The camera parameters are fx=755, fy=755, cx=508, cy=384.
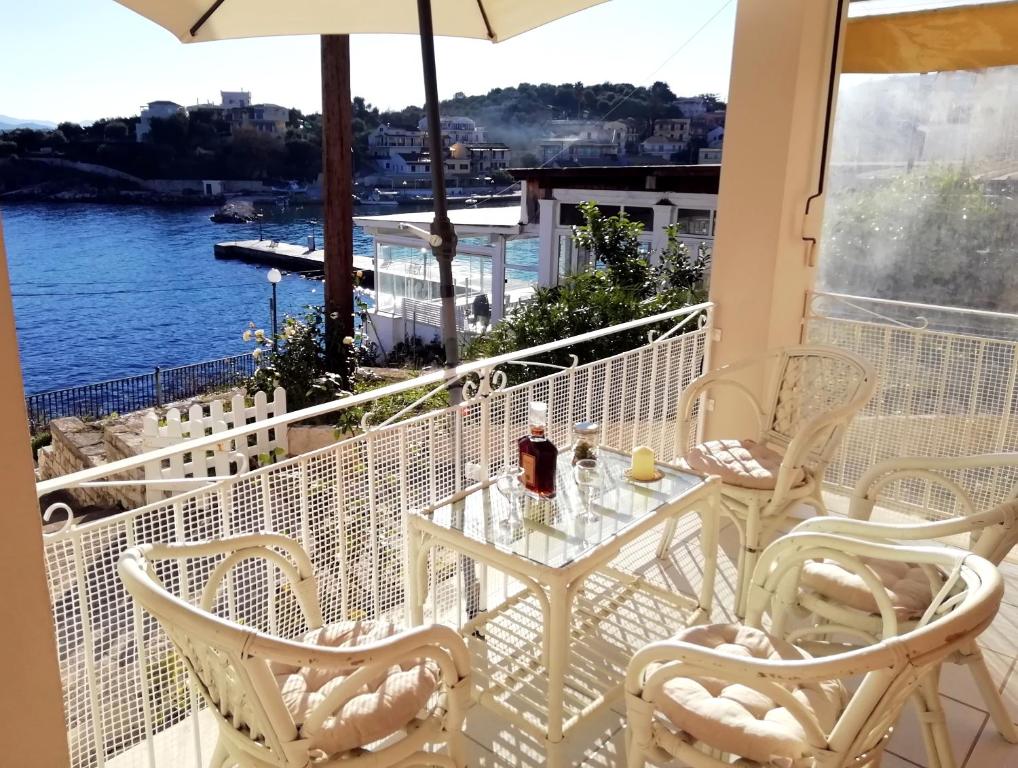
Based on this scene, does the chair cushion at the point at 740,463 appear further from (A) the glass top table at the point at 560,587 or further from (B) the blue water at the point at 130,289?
(B) the blue water at the point at 130,289

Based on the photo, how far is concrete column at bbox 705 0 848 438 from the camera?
313 cm

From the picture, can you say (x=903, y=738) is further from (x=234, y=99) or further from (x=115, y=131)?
(x=234, y=99)

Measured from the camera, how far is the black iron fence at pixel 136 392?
19031 mm

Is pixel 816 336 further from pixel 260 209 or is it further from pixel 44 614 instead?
pixel 260 209

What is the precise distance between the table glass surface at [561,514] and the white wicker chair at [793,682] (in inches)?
15.2

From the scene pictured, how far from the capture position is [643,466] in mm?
2307

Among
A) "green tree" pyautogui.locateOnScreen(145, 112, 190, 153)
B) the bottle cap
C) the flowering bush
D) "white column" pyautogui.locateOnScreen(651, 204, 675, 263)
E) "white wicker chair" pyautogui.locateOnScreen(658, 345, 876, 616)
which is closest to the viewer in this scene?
the bottle cap

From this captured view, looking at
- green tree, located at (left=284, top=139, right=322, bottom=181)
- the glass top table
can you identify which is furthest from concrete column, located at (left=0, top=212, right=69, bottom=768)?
green tree, located at (left=284, top=139, right=322, bottom=181)

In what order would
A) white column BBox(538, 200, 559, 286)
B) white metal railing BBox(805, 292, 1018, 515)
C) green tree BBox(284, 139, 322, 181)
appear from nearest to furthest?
white metal railing BBox(805, 292, 1018, 515) < white column BBox(538, 200, 559, 286) < green tree BBox(284, 139, 322, 181)

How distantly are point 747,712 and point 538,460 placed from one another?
86 cm

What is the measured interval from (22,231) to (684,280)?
29.9 m

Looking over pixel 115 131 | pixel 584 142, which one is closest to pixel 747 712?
pixel 584 142

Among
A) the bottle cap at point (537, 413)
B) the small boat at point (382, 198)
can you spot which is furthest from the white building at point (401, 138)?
the bottle cap at point (537, 413)

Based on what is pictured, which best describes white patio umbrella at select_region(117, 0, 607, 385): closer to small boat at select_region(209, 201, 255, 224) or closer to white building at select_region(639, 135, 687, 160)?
white building at select_region(639, 135, 687, 160)
